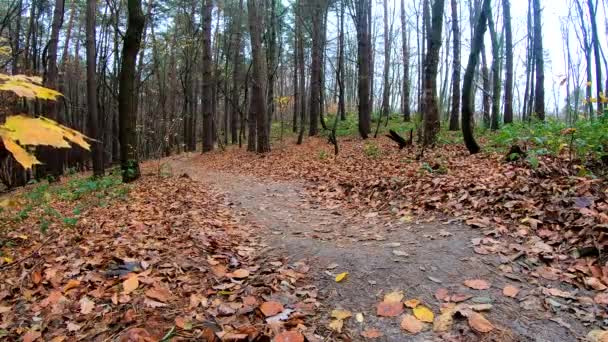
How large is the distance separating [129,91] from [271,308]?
23.8 ft

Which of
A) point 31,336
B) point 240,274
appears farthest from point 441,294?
point 31,336

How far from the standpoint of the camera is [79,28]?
22.6 metres

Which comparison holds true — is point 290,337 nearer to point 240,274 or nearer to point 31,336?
point 240,274

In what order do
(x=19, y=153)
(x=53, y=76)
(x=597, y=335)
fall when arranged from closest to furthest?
(x=19, y=153), (x=597, y=335), (x=53, y=76)

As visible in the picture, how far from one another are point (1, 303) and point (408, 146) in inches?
326

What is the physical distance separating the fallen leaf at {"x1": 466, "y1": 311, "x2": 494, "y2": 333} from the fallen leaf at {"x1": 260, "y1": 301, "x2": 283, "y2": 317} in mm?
1234

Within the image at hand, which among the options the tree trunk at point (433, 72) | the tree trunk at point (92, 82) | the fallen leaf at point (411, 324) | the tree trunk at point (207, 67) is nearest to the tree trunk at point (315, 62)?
the tree trunk at point (207, 67)

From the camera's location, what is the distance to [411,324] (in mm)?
2342

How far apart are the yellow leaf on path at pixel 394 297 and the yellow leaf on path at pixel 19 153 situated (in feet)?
7.34

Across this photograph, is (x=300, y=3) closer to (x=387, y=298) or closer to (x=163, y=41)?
(x=163, y=41)

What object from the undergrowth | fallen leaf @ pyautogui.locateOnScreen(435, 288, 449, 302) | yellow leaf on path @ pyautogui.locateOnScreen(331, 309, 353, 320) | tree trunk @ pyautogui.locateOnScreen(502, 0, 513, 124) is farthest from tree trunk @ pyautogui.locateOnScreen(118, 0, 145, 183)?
tree trunk @ pyautogui.locateOnScreen(502, 0, 513, 124)

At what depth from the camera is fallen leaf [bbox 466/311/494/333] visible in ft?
7.27

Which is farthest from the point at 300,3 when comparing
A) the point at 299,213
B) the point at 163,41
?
the point at 299,213

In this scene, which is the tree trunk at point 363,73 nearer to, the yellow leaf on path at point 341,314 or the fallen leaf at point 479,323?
the yellow leaf on path at point 341,314
